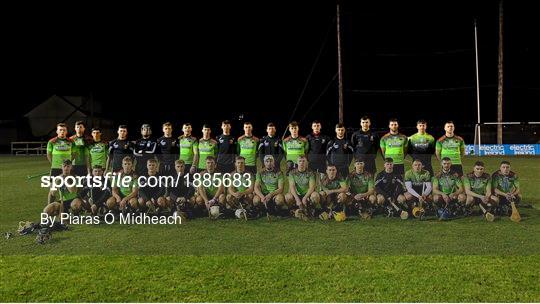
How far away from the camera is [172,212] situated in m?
8.37

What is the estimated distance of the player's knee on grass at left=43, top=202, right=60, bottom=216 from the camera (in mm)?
7895

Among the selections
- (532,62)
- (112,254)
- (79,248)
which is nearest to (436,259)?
(112,254)

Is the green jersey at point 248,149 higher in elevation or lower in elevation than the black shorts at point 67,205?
higher

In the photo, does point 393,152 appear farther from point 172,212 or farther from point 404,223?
point 172,212

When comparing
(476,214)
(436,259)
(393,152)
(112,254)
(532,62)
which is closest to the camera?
(436,259)

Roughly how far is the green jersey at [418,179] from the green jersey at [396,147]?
52cm

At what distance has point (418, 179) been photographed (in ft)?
27.4

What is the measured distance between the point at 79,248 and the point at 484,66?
4002cm

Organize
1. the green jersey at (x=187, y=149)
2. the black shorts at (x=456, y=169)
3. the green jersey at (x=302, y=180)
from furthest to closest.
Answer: the green jersey at (x=187, y=149)
the black shorts at (x=456, y=169)
the green jersey at (x=302, y=180)

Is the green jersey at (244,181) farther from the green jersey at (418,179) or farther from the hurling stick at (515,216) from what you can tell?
the hurling stick at (515,216)

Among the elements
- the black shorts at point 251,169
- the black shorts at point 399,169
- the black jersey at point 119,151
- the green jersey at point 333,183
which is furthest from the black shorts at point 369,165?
the black jersey at point 119,151

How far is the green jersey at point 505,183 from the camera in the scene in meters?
8.09

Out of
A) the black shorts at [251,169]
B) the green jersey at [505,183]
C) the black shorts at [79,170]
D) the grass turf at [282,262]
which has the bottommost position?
the grass turf at [282,262]

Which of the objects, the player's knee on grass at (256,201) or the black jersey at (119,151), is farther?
the black jersey at (119,151)
